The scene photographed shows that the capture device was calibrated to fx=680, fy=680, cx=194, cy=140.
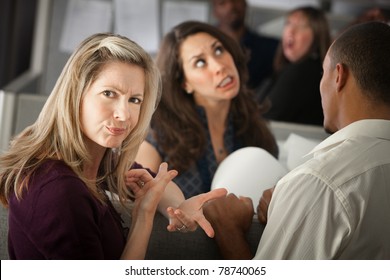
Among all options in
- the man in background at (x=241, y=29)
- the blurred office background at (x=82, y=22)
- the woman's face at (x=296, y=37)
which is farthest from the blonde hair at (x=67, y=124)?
the man in background at (x=241, y=29)

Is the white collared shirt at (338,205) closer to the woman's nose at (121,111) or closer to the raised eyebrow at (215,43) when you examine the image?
the woman's nose at (121,111)

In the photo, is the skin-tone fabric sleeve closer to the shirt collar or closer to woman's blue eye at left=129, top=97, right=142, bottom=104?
the shirt collar

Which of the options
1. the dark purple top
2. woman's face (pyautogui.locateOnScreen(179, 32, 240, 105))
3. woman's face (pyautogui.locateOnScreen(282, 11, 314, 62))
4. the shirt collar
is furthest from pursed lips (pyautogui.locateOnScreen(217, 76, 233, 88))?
woman's face (pyautogui.locateOnScreen(282, 11, 314, 62))

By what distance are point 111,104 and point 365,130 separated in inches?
14.6

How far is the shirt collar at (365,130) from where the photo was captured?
0.99m

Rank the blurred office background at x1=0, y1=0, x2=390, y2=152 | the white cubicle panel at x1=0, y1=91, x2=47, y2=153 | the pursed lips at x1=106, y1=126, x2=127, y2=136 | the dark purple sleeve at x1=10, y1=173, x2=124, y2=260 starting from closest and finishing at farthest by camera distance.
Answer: the dark purple sleeve at x1=10, y1=173, x2=124, y2=260 → the pursed lips at x1=106, y1=126, x2=127, y2=136 → the white cubicle panel at x1=0, y1=91, x2=47, y2=153 → the blurred office background at x1=0, y1=0, x2=390, y2=152

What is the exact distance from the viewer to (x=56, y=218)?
2.76ft

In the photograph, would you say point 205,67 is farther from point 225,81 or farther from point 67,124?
point 67,124

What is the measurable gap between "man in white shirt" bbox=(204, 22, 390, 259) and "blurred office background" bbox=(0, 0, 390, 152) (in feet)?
3.26

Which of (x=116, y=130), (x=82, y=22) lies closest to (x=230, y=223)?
(x=116, y=130)

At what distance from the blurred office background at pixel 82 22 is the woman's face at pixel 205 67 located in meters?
0.55

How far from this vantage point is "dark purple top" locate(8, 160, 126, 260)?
84cm

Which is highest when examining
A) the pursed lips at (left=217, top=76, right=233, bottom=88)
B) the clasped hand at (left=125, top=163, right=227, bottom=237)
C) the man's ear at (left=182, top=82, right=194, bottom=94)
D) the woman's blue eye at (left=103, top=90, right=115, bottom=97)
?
the woman's blue eye at (left=103, top=90, right=115, bottom=97)

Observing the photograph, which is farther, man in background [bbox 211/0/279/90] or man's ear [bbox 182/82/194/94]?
man in background [bbox 211/0/279/90]
